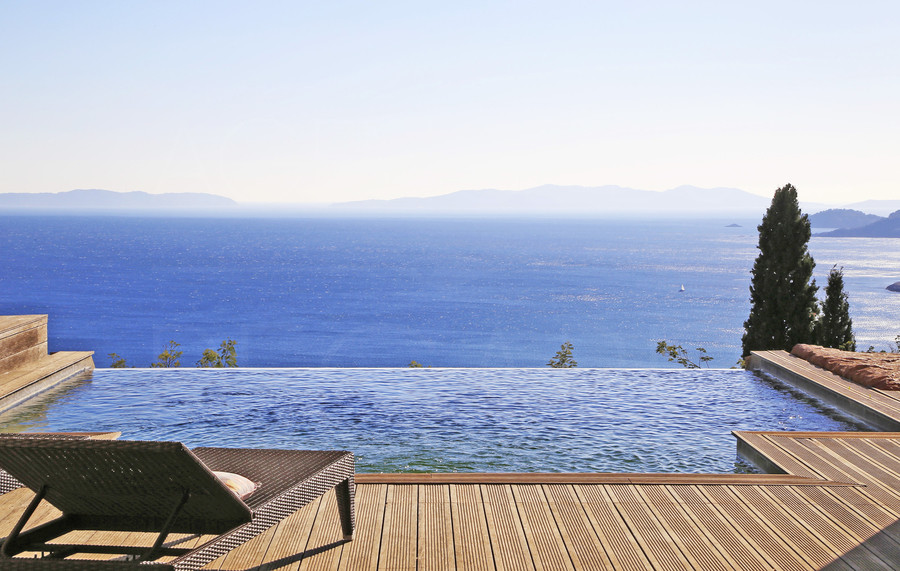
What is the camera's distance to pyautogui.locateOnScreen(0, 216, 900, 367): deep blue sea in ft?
130

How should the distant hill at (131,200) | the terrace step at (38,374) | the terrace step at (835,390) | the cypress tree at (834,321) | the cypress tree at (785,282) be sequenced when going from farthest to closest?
the distant hill at (131,200) < the cypress tree at (785,282) < the cypress tree at (834,321) < the terrace step at (38,374) < the terrace step at (835,390)

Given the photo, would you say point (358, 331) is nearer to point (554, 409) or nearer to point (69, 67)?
point (69, 67)

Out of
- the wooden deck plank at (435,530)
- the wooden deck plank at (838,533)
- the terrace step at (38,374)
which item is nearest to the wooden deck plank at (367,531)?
the wooden deck plank at (435,530)

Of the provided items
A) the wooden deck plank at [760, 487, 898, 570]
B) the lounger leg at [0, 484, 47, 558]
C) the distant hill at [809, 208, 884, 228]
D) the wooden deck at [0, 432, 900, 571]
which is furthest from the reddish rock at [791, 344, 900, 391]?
the distant hill at [809, 208, 884, 228]

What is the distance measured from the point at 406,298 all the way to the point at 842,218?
220ft

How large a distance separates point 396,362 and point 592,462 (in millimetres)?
31346


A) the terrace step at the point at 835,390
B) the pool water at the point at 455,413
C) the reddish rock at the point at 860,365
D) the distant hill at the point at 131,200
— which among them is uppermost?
the distant hill at the point at 131,200

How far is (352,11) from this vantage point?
1983 cm

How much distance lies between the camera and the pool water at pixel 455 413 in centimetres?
428

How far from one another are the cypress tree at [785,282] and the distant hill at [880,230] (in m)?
89.5

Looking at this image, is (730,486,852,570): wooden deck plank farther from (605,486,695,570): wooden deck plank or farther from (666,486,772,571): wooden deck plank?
(605,486,695,570): wooden deck plank

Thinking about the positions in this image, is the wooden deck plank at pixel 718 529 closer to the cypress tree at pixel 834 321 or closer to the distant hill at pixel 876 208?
the cypress tree at pixel 834 321

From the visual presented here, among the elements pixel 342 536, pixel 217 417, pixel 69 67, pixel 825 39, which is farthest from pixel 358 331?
pixel 342 536

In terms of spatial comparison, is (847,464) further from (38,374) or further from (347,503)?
(38,374)
